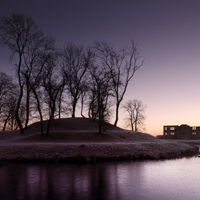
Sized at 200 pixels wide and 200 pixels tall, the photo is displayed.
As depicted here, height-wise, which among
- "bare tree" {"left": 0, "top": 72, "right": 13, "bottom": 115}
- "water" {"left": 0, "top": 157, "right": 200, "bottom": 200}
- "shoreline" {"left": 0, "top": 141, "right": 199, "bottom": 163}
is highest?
"bare tree" {"left": 0, "top": 72, "right": 13, "bottom": 115}

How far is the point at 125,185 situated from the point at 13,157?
14340mm

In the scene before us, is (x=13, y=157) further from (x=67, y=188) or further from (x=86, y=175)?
(x=67, y=188)

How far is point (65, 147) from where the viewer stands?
26.1 metres

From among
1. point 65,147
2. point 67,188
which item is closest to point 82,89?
point 65,147

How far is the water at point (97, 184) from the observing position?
11422 millimetres

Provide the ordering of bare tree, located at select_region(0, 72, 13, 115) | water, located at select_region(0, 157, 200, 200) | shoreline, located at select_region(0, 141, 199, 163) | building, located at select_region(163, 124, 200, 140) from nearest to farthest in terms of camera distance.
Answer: water, located at select_region(0, 157, 200, 200) < shoreline, located at select_region(0, 141, 199, 163) < bare tree, located at select_region(0, 72, 13, 115) < building, located at select_region(163, 124, 200, 140)

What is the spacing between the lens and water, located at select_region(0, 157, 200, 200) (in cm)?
1142

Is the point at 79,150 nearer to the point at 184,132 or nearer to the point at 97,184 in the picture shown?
the point at 97,184

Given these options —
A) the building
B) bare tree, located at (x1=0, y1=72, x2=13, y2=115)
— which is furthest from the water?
the building

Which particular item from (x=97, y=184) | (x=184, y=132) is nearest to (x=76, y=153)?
(x=97, y=184)

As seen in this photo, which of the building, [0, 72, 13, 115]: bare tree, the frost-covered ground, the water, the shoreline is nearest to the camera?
the water

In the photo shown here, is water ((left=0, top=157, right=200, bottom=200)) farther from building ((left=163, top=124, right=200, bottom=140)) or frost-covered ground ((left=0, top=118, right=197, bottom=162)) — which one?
building ((left=163, top=124, right=200, bottom=140))

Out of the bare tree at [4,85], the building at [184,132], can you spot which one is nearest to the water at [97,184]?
the bare tree at [4,85]

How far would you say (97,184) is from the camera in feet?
45.4
